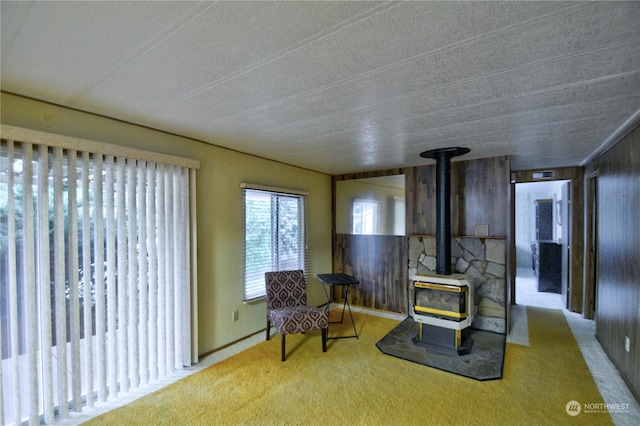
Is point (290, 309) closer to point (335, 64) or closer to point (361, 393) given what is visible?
point (361, 393)

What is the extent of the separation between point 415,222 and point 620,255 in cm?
224

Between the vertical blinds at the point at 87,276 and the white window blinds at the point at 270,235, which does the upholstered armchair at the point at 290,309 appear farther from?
the vertical blinds at the point at 87,276

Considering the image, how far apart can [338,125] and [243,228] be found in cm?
181

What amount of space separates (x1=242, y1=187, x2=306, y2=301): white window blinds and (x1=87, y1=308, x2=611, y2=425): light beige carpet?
3.05 feet

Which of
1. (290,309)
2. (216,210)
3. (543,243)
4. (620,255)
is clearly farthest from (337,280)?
(543,243)

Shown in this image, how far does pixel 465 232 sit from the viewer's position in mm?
4148

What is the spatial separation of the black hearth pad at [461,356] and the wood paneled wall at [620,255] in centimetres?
97

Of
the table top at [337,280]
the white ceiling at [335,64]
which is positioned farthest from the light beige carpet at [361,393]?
the white ceiling at [335,64]

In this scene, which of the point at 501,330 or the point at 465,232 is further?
the point at 465,232

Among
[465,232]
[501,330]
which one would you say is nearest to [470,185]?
[465,232]

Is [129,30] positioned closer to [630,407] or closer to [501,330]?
[630,407]

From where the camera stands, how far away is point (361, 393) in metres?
2.52

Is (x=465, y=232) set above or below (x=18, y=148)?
below

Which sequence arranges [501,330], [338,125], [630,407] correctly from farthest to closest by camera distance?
[501,330]
[338,125]
[630,407]
